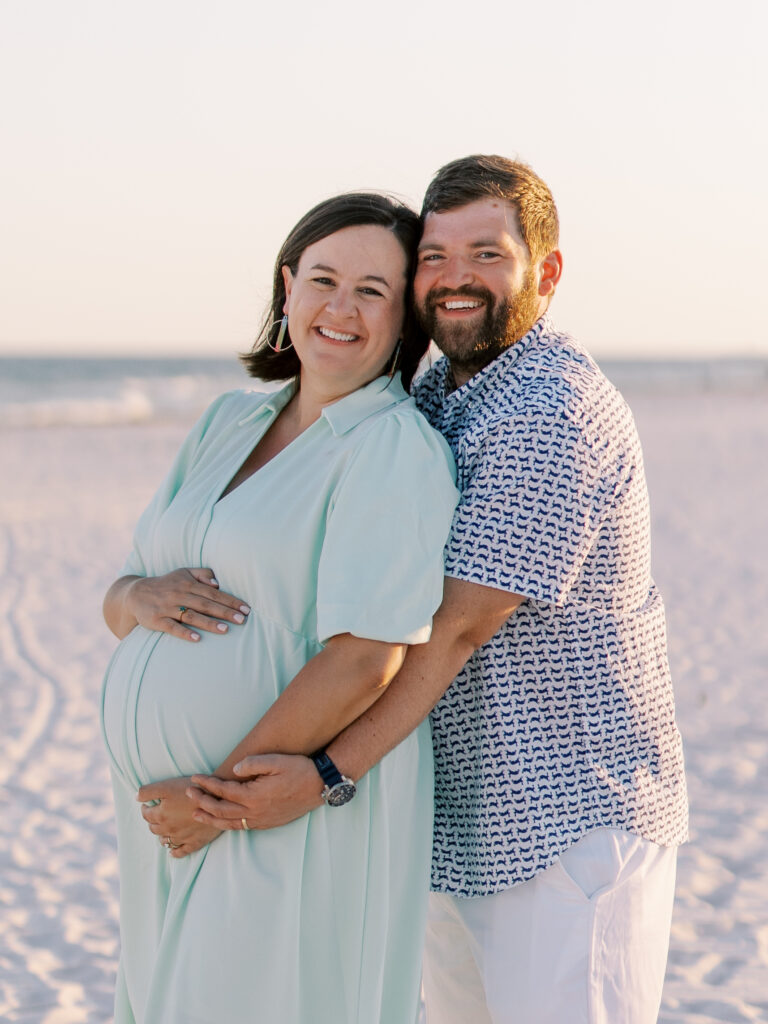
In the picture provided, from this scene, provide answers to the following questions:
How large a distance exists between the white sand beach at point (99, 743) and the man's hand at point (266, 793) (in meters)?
1.91

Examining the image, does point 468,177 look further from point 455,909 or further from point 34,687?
point 34,687

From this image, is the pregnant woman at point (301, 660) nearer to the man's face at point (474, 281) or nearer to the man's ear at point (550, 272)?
the man's face at point (474, 281)

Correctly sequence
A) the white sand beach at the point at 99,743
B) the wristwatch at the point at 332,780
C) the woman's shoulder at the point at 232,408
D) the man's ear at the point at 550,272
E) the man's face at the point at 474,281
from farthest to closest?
the white sand beach at the point at 99,743, the woman's shoulder at the point at 232,408, the man's ear at the point at 550,272, the man's face at the point at 474,281, the wristwatch at the point at 332,780

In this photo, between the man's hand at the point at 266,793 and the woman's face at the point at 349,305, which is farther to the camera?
the woman's face at the point at 349,305

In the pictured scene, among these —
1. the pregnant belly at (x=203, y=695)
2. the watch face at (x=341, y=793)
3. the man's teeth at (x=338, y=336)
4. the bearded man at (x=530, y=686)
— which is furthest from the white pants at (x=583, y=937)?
the man's teeth at (x=338, y=336)

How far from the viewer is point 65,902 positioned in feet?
16.5

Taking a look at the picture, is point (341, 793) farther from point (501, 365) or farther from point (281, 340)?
point (281, 340)

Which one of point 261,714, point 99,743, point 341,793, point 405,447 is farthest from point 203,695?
point 99,743

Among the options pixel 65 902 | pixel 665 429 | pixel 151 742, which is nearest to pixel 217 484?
pixel 151 742

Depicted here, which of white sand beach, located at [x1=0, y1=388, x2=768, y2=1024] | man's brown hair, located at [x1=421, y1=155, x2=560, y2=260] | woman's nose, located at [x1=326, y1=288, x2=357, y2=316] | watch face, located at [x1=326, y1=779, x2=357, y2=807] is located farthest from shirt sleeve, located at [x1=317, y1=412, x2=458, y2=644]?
white sand beach, located at [x1=0, y1=388, x2=768, y2=1024]

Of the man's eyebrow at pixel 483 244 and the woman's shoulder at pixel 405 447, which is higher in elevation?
the man's eyebrow at pixel 483 244

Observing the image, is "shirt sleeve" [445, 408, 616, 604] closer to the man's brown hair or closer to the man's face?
the man's face

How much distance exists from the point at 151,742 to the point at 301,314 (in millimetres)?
1013

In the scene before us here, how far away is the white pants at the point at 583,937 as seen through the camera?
264cm
